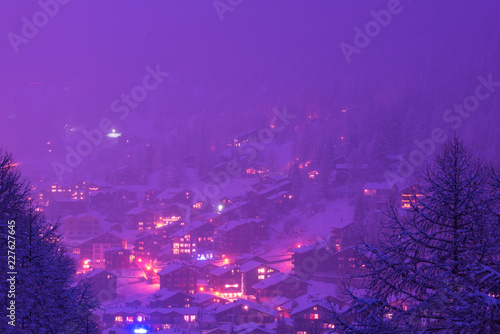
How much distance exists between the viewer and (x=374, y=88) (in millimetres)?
96000

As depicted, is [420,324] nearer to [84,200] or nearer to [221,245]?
[221,245]

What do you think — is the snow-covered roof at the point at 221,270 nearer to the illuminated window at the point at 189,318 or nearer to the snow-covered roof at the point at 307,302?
the illuminated window at the point at 189,318

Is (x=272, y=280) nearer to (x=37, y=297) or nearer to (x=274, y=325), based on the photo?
(x=274, y=325)

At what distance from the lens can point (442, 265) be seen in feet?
16.3

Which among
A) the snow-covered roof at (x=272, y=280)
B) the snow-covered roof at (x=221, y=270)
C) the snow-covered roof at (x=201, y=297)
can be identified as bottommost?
the snow-covered roof at (x=201, y=297)

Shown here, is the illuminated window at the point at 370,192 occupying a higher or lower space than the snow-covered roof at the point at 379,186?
lower

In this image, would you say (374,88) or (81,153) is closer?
(374,88)

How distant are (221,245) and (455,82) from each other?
59.4 meters

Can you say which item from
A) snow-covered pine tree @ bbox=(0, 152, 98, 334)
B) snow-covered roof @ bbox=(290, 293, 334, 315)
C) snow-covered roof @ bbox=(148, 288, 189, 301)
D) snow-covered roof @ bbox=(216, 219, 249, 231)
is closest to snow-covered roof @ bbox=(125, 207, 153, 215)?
snow-covered roof @ bbox=(216, 219, 249, 231)

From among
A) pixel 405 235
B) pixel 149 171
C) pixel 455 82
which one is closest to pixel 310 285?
pixel 405 235

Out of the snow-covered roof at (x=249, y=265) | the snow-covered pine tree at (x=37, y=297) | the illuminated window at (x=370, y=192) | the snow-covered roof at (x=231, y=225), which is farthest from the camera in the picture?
the illuminated window at (x=370, y=192)

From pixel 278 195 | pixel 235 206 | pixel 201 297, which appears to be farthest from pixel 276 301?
pixel 278 195

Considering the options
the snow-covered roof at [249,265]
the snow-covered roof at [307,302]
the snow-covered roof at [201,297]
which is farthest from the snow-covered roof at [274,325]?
the snow-covered roof at [249,265]

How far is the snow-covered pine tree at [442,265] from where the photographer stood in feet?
15.1
